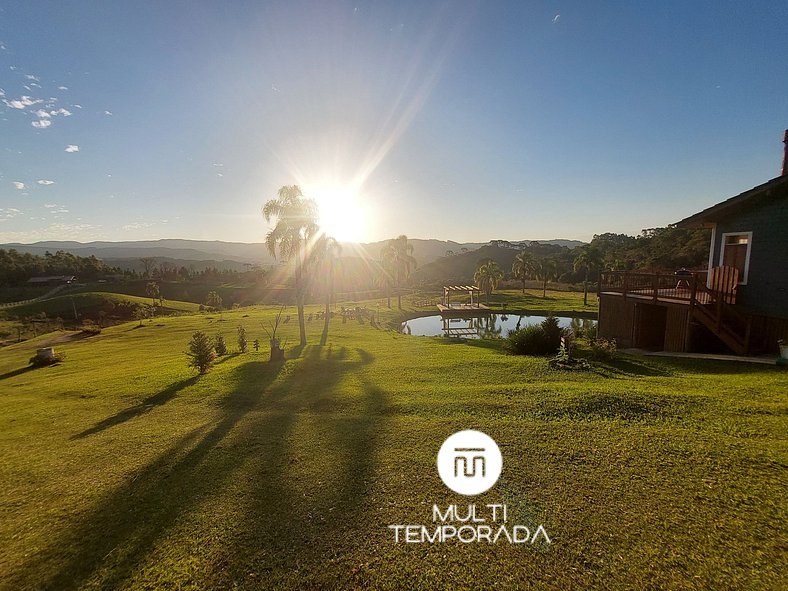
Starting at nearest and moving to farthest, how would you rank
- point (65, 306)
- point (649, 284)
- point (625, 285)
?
1. point (625, 285)
2. point (649, 284)
3. point (65, 306)

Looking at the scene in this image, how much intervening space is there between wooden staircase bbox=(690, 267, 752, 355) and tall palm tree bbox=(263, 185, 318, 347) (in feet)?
64.2

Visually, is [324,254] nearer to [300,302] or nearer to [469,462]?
[300,302]

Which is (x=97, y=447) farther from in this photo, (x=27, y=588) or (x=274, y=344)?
(x=274, y=344)

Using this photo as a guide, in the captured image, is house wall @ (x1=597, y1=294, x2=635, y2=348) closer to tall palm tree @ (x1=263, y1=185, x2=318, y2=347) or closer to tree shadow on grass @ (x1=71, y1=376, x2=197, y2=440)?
tall palm tree @ (x1=263, y1=185, x2=318, y2=347)

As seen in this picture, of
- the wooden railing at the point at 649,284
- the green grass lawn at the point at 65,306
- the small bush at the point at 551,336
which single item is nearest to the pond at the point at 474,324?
the wooden railing at the point at 649,284

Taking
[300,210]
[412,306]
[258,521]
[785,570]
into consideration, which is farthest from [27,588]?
[412,306]

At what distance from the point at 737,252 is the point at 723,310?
2694 mm

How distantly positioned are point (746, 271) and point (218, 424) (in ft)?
63.5

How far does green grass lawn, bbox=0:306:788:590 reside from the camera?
388 centimetres

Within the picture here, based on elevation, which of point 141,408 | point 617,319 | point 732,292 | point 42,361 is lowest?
point 42,361

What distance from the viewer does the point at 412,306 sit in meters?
48.9

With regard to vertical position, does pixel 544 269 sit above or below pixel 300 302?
below
